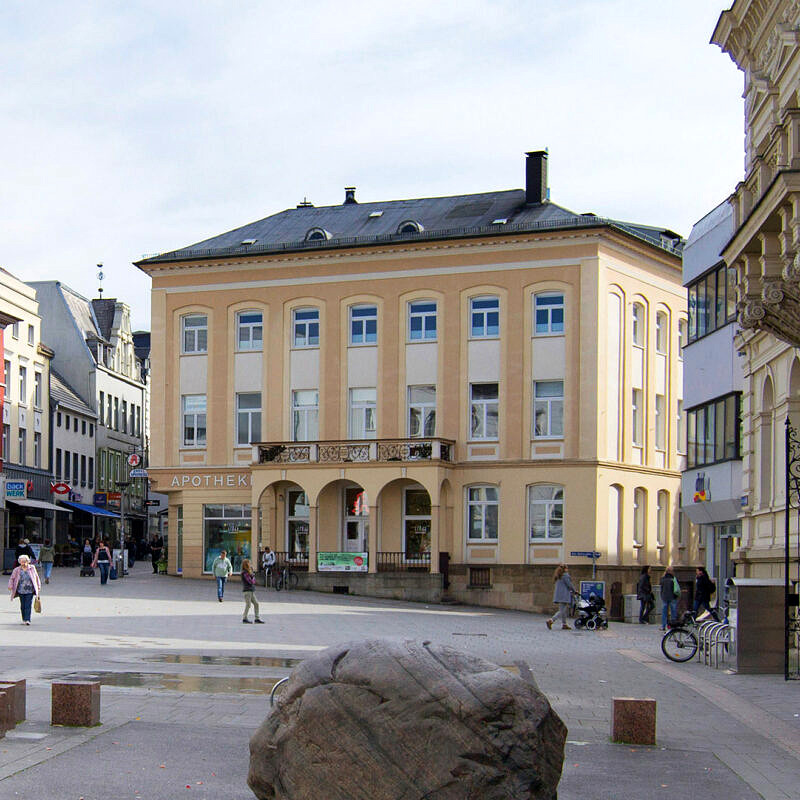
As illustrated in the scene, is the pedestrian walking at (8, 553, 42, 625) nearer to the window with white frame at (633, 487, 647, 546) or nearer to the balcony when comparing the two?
the balcony

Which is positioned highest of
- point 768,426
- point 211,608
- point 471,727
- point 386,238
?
point 386,238

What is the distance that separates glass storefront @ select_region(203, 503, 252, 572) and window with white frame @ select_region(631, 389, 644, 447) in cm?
1522

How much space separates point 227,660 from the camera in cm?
2152

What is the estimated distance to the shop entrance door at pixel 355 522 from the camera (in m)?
51.6

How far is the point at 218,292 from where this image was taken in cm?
5422

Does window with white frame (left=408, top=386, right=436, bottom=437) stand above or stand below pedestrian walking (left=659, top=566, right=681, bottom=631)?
above

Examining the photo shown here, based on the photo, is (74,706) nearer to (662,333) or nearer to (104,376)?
(662,333)

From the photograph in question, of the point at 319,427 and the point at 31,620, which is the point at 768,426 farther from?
the point at 319,427

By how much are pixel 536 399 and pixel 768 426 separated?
72.8 ft

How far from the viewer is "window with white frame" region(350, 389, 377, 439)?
52.1 meters

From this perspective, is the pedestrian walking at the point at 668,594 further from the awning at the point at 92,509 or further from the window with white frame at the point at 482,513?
the awning at the point at 92,509

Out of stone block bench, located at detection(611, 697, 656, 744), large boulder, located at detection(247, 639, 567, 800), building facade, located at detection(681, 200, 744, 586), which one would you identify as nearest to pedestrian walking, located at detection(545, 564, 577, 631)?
building facade, located at detection(681, 200, 744, 586)

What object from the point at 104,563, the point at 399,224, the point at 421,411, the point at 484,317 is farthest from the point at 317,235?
the point at 104,563

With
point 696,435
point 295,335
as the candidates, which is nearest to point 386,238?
point 295,335
